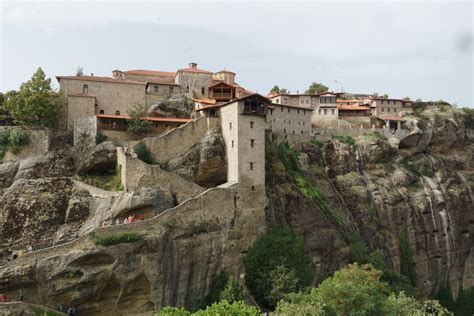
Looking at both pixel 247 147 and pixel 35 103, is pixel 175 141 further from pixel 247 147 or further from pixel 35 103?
pixel 35 103

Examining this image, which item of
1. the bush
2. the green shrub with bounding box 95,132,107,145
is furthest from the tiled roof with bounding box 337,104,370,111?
the green shrub with bounding box 95,132,107,145

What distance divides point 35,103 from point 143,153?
9955mm

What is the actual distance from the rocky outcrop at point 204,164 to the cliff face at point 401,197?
5.77 m

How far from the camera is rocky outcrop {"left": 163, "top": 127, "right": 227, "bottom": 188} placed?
146ft

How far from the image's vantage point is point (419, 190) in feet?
220

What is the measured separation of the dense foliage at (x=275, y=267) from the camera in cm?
4131

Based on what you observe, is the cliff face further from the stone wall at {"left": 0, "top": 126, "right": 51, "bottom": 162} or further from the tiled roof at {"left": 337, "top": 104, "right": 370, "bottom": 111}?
the stone wall at {"left": 0, "top": 126, "right": 51, "bottom": 162}

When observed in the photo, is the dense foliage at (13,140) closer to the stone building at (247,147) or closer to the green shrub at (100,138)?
the green shrub at (100,138)

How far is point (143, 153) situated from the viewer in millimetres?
43750

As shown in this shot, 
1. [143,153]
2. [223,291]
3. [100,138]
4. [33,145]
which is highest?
[100,138]

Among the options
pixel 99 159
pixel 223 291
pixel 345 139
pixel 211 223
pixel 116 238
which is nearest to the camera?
pixel 116 238

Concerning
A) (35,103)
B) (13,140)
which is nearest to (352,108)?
(35,103)

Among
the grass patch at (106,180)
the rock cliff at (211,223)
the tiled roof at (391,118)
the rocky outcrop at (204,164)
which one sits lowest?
the rock cliff at (211,223)

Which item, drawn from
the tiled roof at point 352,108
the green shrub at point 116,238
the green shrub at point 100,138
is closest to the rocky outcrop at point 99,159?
the green shrub at point 100,138
